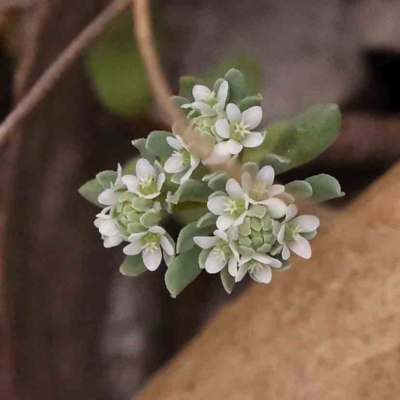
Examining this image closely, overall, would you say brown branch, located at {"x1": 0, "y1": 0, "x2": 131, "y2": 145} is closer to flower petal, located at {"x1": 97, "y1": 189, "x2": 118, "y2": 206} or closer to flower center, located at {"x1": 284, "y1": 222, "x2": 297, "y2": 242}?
flower petal, located at {"x1": 97, "y1": 189, "x2": 118, "y2": 206}

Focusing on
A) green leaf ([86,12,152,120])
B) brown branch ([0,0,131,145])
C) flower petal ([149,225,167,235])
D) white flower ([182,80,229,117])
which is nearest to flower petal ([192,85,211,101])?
white flower ([182,80,229,117])

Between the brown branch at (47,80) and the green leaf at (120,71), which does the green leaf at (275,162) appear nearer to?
the brown branch at (47,80)

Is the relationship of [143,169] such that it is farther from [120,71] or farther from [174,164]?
[120,71]

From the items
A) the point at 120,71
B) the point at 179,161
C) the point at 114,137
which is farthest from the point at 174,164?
the point at 114,137

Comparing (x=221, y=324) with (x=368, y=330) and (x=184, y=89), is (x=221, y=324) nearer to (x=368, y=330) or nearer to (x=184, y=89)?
(x=368, y=330)

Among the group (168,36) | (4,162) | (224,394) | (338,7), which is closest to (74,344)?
(4,162)

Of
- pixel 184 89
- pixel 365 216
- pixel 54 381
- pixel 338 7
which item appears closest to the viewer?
pixel 184 89
